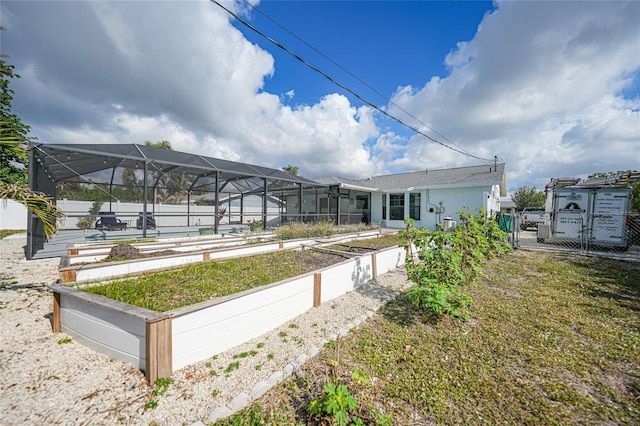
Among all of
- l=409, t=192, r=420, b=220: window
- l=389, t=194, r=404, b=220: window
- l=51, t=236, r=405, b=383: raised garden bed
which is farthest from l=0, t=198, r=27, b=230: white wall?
l=409, t=192, r=420, b=220: window

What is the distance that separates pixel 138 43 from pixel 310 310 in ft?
27.7

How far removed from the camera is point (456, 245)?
374 cm

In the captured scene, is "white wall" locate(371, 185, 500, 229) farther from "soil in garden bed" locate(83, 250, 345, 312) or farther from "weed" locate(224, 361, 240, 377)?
"weed" locate(224, 361, 240, 377)

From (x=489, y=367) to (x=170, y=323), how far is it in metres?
3.07

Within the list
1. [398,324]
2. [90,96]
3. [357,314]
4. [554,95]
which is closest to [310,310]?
[357,314]

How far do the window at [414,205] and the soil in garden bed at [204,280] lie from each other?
34.5 ft

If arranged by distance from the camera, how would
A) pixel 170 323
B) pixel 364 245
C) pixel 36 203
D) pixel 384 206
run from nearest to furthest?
1. pixel 170 323
2. pixel 36 203
3. pixel 364 245
4. pixel 384 206

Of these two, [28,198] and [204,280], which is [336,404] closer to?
[204,280]

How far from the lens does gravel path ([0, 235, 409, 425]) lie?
1.72 m

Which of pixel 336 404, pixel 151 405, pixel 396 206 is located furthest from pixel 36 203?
pixel 396 206

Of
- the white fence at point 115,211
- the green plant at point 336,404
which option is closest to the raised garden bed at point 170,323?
the green plant at point 336,404

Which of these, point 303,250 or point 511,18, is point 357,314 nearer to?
point 303,250

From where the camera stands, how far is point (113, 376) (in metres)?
2.08

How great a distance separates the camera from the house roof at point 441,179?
12.8 metres
